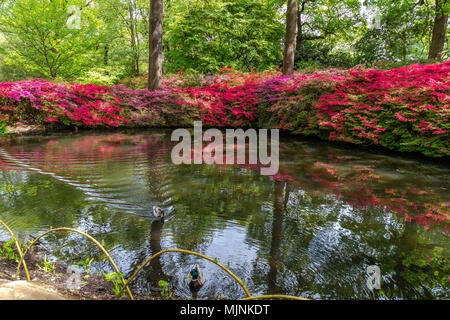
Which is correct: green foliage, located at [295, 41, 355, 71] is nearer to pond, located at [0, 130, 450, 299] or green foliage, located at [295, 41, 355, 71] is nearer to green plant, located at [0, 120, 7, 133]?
pond, located at [0, 130, 450, 299]

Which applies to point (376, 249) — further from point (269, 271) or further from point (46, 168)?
point (46, 168)

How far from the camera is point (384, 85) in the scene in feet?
20.8

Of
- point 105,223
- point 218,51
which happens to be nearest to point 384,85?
point 105,223

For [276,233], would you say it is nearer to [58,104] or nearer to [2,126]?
[58,104]

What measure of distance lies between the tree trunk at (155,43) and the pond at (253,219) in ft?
19.9

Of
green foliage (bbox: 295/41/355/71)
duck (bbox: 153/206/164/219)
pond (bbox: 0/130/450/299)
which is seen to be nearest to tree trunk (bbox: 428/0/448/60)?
green foliage (bbox: 295/41/355/71)

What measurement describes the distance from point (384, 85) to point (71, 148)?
8231mm

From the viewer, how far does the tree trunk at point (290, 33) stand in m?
9.95

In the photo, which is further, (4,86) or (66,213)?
(4,86)

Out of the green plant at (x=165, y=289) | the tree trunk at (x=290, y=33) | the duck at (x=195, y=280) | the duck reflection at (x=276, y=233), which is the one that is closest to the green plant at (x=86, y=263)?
the green plant at (x=165, y=289)

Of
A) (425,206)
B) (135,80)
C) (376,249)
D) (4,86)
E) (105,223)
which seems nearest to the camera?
(376,249)
